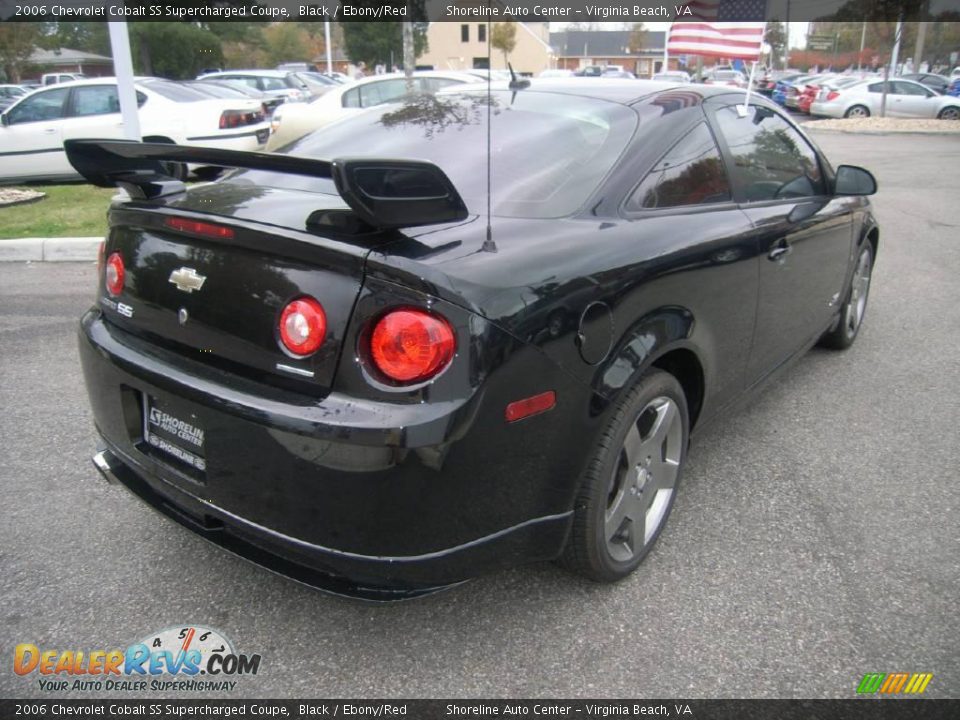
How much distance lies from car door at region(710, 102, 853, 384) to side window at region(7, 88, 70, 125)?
1006cm

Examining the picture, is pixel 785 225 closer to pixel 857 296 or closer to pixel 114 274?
pixel 857 296

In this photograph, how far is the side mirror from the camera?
3.77 m

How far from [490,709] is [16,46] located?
51112 millimetres

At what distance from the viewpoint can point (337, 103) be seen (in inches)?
420

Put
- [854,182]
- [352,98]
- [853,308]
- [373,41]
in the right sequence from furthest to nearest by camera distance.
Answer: [373,41], [352,98], [853,308], [854,182]

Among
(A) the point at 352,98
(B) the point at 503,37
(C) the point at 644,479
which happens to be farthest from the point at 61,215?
(B) the point at 503,37

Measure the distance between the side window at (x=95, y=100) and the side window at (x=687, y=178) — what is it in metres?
9.91

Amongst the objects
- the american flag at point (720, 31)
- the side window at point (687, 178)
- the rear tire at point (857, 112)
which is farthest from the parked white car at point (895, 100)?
the side window at point (687, 178)

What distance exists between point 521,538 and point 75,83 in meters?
11.1

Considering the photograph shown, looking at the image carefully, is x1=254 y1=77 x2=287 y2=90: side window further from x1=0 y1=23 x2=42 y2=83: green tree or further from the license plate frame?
x1=0 y1=23 x2=42 y2=83: green tree

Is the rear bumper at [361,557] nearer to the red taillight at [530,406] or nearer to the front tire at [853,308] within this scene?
the red taillight at [530,406]

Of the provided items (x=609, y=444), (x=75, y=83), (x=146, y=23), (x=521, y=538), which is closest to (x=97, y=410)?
(x=521, y=538)

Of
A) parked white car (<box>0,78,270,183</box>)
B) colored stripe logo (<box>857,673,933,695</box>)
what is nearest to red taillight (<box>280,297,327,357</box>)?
colored stripe logo (<box>857,673,933,695</box>)

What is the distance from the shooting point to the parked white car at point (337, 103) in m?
10.2
